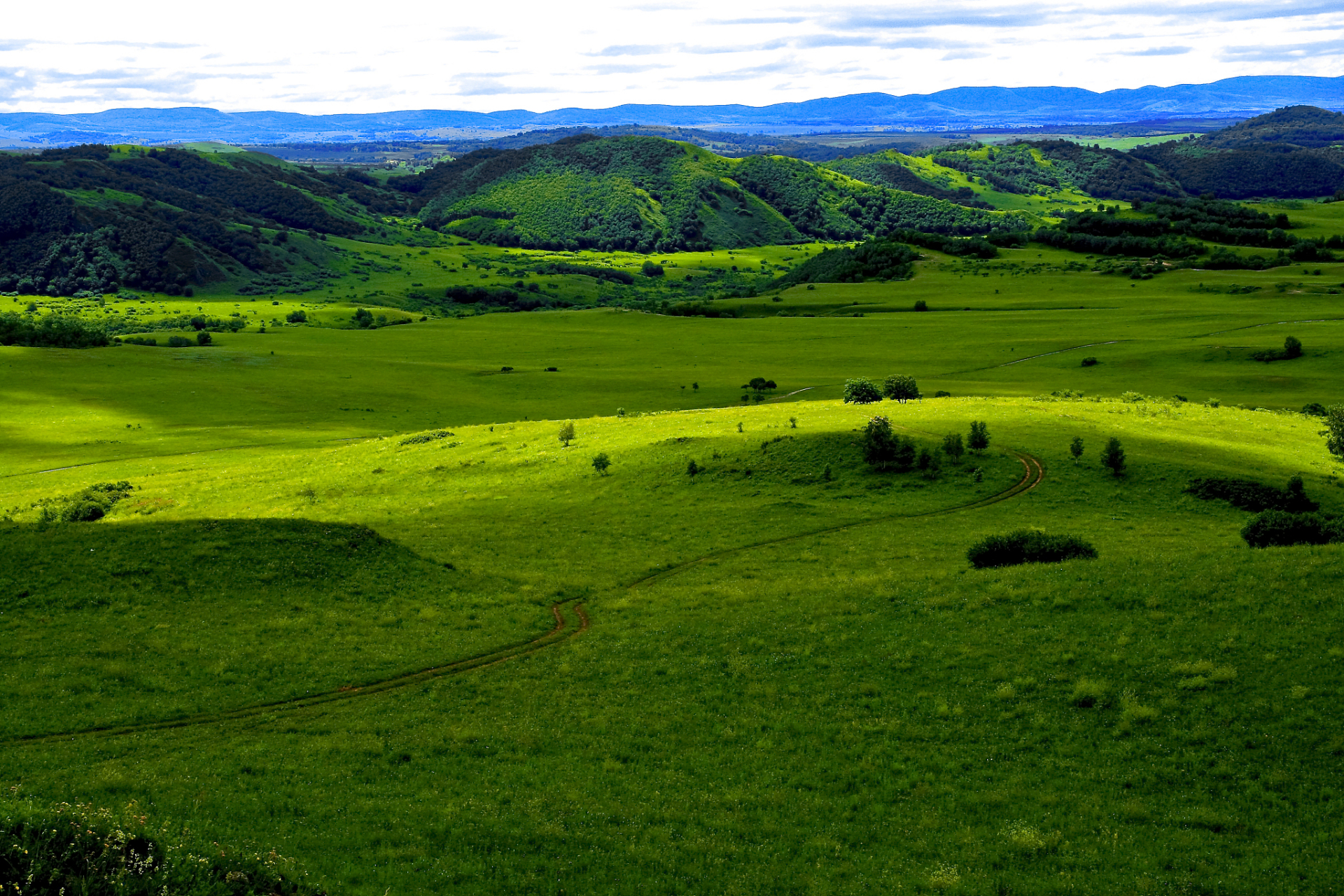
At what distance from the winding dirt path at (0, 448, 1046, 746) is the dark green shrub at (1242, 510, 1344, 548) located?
15.9 metres

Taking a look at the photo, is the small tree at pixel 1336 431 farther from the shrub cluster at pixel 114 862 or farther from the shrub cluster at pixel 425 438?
the shrub cluster at pixel 425 438

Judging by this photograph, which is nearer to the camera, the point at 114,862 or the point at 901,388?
the point at 114,862

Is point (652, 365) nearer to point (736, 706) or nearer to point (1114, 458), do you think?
point (1114, 458)

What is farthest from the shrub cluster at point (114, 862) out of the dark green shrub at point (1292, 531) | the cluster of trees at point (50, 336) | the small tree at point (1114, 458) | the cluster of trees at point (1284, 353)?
the cluster of trees at point (50, 336)

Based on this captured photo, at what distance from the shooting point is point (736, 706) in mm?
24125

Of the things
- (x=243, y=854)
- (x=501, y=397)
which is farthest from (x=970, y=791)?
(x=501, y=397)

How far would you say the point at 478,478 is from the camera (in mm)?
55062

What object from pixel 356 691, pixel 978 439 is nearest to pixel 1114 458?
pixel 978 439

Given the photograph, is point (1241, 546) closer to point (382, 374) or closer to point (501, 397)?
point (501, 397)

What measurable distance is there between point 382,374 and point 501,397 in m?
25.0

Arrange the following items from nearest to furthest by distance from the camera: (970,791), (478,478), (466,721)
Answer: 1. (970,791)
2. (466,721)
3. (478,478)

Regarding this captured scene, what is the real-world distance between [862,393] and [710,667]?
4763 cm

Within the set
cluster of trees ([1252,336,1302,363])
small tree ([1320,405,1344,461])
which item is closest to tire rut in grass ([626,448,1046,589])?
small tree ([1320,405,1344,461])

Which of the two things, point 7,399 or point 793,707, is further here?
point 7,399
